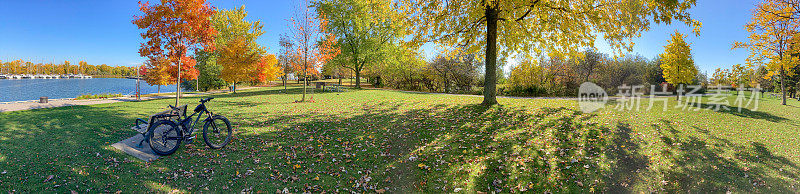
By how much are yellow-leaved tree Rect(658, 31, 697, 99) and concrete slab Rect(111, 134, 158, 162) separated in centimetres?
2466

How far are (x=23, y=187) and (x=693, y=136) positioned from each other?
1373cm

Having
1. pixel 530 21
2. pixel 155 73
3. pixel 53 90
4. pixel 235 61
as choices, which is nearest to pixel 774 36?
pixel 530 21

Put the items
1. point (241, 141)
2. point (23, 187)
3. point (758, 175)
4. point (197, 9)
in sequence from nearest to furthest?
point (23, 187), point (758, 175), point (241, 141), point (197, 9)

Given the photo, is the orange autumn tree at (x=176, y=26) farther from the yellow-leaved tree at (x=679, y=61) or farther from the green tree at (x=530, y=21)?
the yellow-leaved tree at (x=679, y=61)

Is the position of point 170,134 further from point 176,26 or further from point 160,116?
point 176,26

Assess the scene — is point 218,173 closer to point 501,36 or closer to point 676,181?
point 676,181

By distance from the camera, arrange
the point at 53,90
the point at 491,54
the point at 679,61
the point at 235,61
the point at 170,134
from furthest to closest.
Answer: the point at 53,90 < the point at 235,61 < the point at 679,61 < the point at 491,54 < the point at 170,134

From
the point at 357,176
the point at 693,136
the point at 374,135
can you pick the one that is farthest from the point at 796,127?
the point at 357,176

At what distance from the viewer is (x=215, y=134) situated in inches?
268

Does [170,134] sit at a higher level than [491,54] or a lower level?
lower

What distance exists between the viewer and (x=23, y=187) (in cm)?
414

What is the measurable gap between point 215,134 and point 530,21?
12.6 meters

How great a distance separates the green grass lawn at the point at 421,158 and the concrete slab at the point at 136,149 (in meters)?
0.17

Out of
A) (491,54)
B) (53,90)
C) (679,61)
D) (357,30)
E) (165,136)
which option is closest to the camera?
(165,136)
